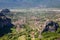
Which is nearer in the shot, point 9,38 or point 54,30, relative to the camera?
point 9,38

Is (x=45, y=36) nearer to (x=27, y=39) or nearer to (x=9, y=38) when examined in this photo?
(x=27, y=39)

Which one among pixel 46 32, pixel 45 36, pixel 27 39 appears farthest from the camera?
pixel 46 32

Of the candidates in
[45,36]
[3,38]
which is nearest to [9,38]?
[3,38]

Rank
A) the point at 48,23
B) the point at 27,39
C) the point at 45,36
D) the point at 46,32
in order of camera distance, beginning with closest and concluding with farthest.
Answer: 1. the point at 27,39
2. the point at 45,36
3. the point at 46,32
4. the point at 48,23

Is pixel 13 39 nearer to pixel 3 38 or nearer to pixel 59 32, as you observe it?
pixel 3 38

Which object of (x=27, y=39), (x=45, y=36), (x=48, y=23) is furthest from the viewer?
(x=48, y=23)

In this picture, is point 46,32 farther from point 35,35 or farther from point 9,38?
point 9,38

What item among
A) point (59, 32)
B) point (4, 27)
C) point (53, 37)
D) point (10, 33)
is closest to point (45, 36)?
point (53, 37)

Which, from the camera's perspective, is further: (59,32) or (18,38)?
(59,32)
